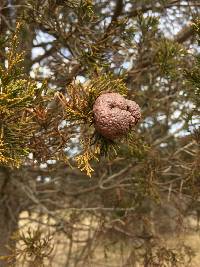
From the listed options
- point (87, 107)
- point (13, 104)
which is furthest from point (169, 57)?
point (13, 104)

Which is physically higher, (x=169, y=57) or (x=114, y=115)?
(x=169, y=57)

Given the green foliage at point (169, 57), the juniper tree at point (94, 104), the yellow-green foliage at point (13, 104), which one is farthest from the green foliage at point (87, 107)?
the green foliage at point (169, 57)

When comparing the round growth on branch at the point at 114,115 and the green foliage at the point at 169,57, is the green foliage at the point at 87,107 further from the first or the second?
the green foliage at the point at 169,57

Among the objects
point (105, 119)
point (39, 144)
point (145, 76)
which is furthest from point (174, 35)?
point (105, 119)

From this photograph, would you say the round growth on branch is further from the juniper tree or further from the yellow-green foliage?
the yellow-green foliage

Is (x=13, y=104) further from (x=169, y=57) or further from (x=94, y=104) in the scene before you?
(x=169, y=57)
